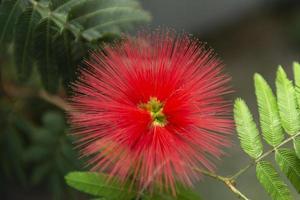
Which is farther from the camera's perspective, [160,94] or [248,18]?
[248,18]

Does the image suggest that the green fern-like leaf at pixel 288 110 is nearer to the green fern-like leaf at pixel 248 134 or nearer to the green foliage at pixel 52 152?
the green fern-like leaf at pixel 248 134

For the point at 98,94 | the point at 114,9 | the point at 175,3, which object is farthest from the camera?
the point at 175,3

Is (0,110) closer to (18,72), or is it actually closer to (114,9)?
(18,72)

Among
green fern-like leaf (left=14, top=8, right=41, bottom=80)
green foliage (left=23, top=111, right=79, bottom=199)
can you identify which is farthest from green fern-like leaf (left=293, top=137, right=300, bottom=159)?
green foliage (left=23, top=111, right=79, bottom=199)

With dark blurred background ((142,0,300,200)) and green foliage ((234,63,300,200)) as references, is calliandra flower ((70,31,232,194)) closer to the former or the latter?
green foliage ((234,63,300,200))

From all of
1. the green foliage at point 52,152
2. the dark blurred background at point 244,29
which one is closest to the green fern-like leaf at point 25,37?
the green foliage at point 52,152

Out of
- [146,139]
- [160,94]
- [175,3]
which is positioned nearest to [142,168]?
[146,139]

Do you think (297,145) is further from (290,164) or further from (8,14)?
(8,14)
